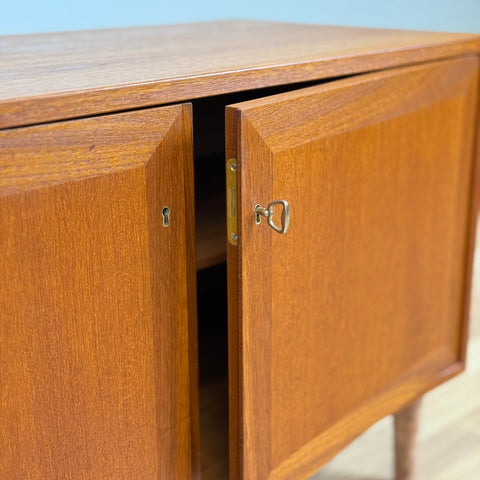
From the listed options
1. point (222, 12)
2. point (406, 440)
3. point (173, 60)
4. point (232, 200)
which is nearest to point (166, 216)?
point (232, 200)

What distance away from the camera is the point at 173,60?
620 millimetres

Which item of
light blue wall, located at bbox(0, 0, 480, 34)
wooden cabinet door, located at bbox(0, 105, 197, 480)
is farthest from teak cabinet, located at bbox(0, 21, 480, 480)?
light blue wall, located at bbox(0, 0, 480, 34)

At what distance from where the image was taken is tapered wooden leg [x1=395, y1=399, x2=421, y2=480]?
948 mm

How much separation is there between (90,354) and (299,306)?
19 centimetres

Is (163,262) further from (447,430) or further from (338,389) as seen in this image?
(447,430)

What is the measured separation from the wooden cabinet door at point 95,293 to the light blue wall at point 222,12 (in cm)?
52

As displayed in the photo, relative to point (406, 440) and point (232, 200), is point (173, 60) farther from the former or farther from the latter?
point (406, 440)

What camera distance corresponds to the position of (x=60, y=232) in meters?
0.47

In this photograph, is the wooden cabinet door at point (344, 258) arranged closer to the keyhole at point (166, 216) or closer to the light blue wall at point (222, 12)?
the keyhole at point (166, 216)

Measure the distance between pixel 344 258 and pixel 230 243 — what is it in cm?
17

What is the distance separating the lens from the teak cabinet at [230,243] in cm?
47

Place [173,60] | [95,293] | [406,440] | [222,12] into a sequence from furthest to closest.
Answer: [222,12] → [406,440] → [173,60] → [95,293]

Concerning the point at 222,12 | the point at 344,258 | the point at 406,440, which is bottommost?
the point at 406,440

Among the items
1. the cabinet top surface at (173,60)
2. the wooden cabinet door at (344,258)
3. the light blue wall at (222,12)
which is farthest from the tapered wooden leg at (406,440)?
the light blue wall at (222,12)
